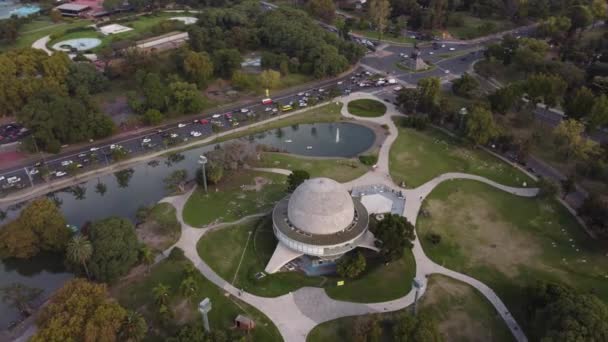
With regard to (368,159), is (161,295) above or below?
above

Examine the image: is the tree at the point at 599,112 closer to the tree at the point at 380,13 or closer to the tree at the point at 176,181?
the tree at the point at 380,13

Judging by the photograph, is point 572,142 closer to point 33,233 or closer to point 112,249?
point 112,249

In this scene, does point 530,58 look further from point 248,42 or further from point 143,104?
point 143,104

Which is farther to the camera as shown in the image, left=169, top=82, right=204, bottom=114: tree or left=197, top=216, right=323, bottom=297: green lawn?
left=169, top=82, right=204, bottom=114: tree

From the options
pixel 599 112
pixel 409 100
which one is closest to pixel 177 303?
pixel 409 100

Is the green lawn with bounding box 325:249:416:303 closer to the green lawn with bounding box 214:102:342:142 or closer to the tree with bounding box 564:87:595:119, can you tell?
the green lawn with bounding box 214:102:342:142

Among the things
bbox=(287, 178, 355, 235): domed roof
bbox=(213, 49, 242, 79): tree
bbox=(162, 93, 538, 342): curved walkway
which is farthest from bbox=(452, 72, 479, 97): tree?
bbox=(287, 178, 355, 235): domed roof
